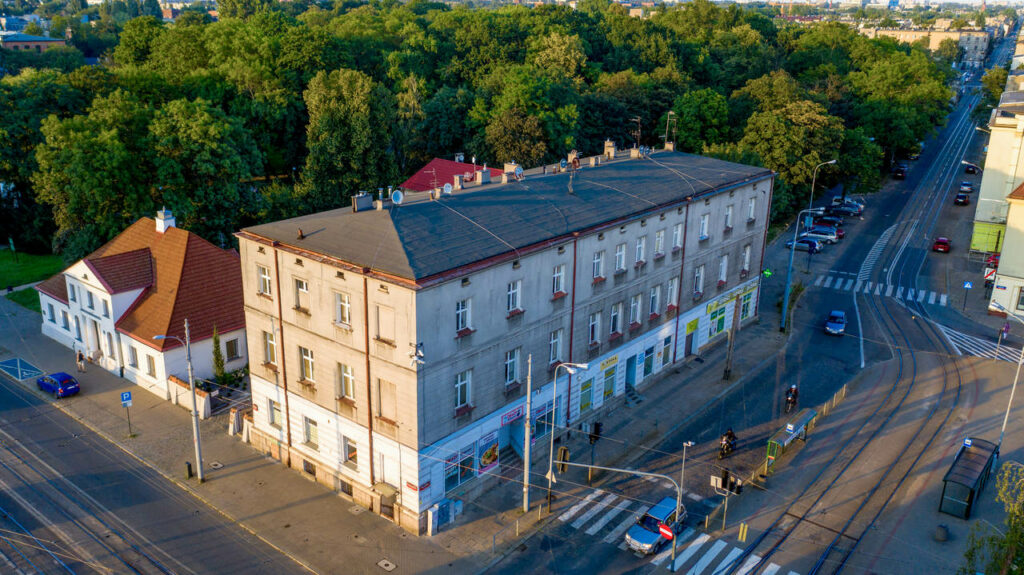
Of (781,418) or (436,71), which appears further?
(436,71)

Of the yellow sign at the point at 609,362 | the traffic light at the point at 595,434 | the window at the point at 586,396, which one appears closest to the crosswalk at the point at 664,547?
the traffic light at the point at 595,434

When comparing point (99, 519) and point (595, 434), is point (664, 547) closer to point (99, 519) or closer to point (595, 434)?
point (595, 434)

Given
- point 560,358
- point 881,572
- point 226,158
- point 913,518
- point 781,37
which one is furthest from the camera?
point 781,37

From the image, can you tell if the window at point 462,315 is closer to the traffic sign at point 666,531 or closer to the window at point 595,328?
the window at point 595,328

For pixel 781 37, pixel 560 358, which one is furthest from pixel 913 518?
pixel 781 37

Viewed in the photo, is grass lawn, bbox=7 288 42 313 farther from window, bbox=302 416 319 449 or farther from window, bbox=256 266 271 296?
window, bbox=302 416 319 449

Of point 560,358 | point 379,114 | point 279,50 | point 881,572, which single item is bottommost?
point 881,572

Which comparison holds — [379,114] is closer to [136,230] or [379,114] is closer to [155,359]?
[136,230]
